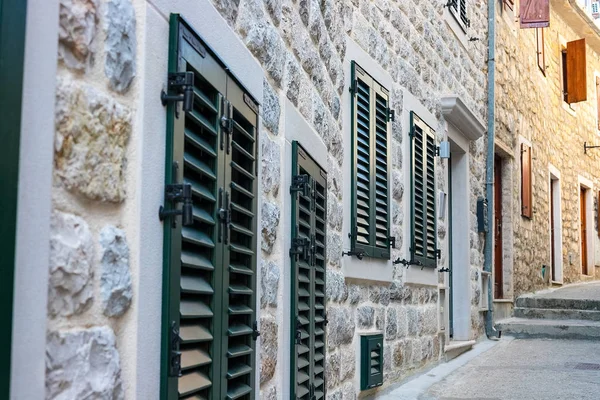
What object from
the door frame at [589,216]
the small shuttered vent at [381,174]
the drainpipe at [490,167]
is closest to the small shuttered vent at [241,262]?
the small shuttered vent at [381,174]

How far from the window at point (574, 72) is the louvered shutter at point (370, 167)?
1148cm

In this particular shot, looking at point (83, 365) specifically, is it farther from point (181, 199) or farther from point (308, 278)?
point (308, 278)

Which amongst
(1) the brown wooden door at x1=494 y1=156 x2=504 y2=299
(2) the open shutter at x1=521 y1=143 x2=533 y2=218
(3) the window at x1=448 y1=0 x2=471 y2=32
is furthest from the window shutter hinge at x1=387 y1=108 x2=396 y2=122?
(2) the open shutter at x1=521 y1=143 x2=533 y2=218

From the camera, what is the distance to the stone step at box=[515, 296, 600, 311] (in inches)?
506

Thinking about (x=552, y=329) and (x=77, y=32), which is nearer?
(x=77, y=32)

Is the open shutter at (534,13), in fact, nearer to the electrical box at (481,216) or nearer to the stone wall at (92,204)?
the electrical box at (481,216)

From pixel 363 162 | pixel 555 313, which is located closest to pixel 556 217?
pixel 555 313

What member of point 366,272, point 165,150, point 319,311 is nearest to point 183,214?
point 165,150

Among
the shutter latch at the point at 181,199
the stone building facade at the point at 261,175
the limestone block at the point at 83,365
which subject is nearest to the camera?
the limestone block at the point at 83,365

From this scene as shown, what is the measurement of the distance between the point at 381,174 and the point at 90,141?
502 cm

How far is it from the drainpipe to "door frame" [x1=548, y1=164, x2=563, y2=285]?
4.87 metres

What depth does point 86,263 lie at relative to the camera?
5.97 feet

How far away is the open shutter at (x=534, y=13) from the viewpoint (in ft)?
43.7

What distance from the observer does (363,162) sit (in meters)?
6.30
